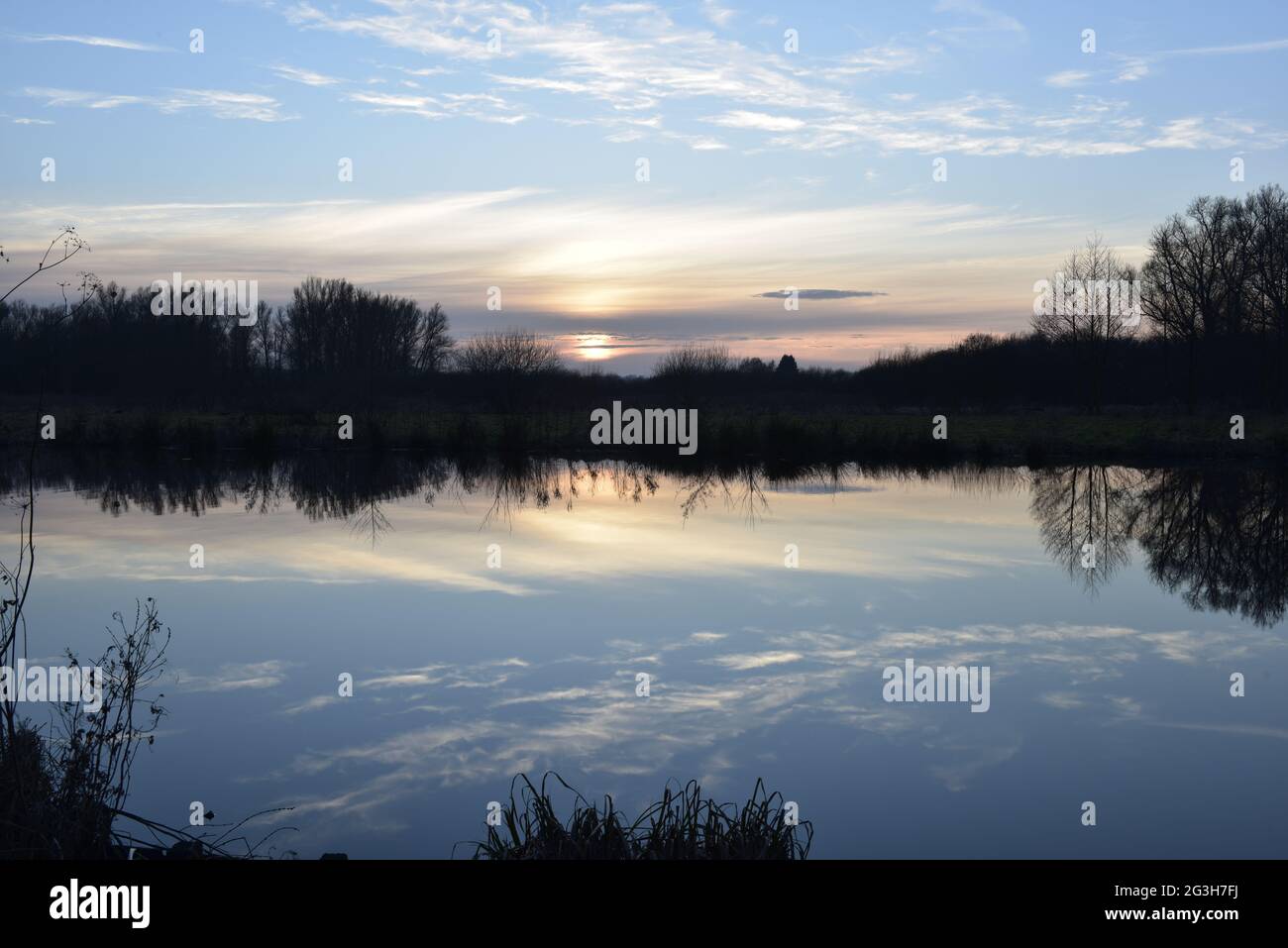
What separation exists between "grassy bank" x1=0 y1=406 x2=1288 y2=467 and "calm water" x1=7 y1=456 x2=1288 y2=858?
11.9m

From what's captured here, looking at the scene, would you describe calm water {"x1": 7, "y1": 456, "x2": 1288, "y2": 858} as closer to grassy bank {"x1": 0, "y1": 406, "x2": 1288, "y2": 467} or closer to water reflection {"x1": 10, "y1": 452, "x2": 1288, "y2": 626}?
water reflection {"x1": 10, "y1": 452, "x2": 1288, "y2": 626}

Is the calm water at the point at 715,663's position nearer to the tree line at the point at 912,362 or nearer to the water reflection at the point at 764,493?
the water reflection at the point at 764,493

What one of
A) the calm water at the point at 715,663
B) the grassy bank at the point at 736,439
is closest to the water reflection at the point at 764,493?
the calm water at the point at 715,663

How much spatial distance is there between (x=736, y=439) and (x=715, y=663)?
846 inches

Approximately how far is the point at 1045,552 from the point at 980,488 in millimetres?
8564

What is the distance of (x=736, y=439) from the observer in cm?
2997

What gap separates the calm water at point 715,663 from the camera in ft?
19.1

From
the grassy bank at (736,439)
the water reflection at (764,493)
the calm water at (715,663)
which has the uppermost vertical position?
the grassy bank at (736,439)

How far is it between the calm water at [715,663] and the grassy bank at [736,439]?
39.1 ft

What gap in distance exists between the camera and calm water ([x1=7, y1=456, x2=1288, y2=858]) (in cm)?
583

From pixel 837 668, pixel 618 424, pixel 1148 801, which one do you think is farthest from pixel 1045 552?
pixel 618 424

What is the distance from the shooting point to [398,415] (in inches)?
1633
